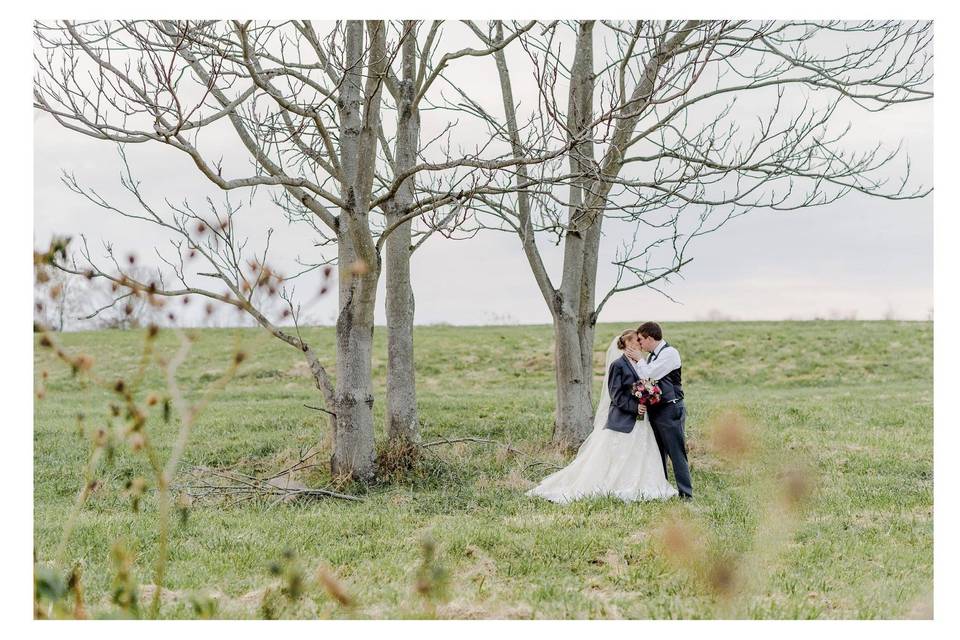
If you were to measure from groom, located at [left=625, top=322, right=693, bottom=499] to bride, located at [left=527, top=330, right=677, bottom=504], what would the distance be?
0.11m

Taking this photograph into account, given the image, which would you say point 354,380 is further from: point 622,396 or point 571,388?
point 571,388

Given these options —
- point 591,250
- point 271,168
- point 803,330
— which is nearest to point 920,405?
point 591,250

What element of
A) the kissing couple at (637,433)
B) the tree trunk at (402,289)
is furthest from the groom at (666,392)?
the tree trunk at (402,289)

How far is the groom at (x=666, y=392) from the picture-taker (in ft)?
30.2

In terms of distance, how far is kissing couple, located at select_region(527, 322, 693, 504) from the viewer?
365 inches

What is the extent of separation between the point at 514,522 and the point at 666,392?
2.34m

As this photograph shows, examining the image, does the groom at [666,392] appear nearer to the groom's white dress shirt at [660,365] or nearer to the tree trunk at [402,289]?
the groom's white dress shirt at [660,365]

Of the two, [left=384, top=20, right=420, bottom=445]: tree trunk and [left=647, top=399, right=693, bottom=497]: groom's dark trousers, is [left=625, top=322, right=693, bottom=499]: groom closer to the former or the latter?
[left=647, top=399, right=693, bottom=497]: groom's dark trousers

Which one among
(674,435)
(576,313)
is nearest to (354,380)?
(674,435)

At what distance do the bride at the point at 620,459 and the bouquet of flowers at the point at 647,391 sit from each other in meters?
0.09

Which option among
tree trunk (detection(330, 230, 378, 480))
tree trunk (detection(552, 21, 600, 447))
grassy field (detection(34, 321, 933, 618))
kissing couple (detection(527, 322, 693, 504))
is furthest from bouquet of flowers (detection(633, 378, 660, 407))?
tree trunk (detection(330, 230, 378, 480))

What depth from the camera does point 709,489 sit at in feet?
32.7

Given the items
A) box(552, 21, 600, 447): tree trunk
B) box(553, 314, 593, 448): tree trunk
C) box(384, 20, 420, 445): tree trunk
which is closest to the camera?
box(384, 20, 420, 445): tree trunk

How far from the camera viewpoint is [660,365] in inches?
361
